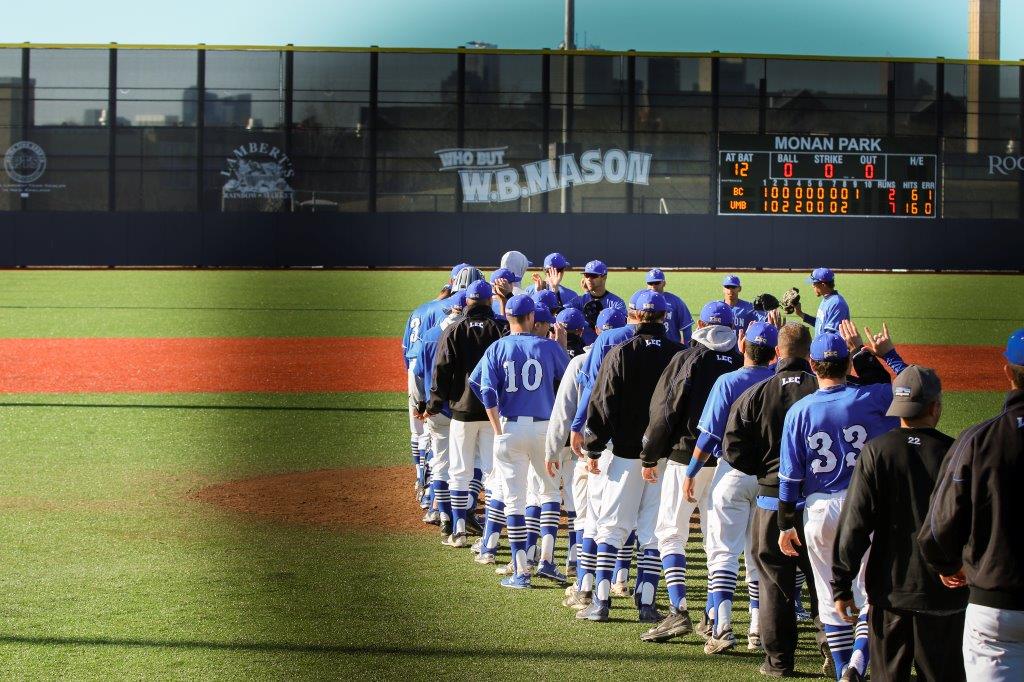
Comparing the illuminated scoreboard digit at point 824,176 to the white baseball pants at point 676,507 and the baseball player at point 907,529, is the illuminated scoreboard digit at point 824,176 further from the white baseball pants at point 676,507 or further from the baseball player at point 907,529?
the baseball player at point 907,529

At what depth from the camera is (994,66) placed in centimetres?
3759

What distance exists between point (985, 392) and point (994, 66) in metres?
25.6

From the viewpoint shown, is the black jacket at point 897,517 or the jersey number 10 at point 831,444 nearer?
the black jacket at point 897,517

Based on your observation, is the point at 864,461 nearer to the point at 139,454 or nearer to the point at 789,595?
the point at 789,595

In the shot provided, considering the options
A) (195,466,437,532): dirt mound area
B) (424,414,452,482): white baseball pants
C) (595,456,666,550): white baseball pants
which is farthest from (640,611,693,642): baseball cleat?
(195,466,437,532): dirt mound area

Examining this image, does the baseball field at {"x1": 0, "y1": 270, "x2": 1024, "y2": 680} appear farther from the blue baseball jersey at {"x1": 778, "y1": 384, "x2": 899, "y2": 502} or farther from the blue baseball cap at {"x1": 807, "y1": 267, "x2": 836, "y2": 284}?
the blue baseball cap at {"x1": 807, "y1": 267, "x2": 836, "y2": 284}

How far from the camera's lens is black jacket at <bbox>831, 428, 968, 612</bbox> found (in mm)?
4480

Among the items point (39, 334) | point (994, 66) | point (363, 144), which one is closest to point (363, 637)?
point (39, 334)

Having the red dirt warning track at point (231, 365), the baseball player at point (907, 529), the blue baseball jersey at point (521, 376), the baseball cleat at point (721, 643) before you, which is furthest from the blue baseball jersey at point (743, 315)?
the baseball player at point (907, 529)

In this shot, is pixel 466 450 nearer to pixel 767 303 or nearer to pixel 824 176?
pixel 767 303

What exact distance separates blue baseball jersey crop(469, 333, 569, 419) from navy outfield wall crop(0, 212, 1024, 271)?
29.0m

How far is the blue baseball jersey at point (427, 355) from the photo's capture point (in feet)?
28.4

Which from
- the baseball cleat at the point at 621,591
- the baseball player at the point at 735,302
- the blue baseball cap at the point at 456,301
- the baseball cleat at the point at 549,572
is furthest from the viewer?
the baseball player at the point at 735,302

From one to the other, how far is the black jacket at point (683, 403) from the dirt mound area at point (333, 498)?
106 inches
